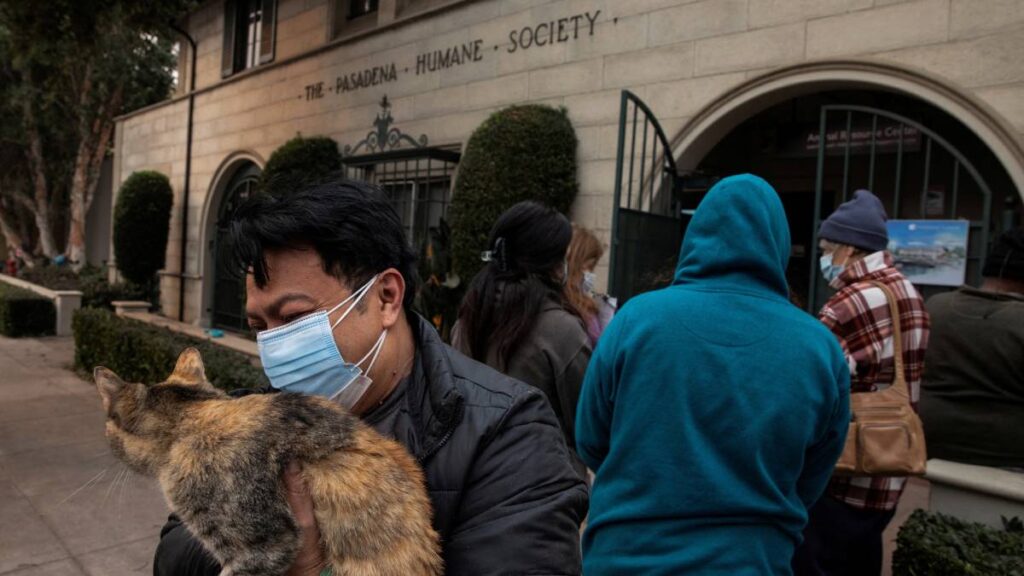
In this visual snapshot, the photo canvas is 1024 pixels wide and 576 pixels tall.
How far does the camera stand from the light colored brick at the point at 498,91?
25.1 feet

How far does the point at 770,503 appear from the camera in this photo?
1713 mm

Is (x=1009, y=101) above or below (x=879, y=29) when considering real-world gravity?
below

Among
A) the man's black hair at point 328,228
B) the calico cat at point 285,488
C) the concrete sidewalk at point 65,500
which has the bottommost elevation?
the concrete sidewalk at point 65,500

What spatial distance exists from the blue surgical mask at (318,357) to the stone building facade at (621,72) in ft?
12.7

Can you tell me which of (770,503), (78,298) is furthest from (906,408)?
(78,298)

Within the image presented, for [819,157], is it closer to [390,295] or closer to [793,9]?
[793,9]

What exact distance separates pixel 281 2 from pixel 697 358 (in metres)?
12.3

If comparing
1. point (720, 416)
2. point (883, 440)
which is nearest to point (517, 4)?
point (883, 440)

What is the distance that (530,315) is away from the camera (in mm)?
2832

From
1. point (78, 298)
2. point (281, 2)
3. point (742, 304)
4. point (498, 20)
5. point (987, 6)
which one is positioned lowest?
point (78, 298)

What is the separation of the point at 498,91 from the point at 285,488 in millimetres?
7178

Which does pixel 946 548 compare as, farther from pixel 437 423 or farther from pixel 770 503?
pixel 437 423

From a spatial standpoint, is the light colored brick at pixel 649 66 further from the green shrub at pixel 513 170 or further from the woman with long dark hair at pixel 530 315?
the woman with long dark hair at pixel 530 315

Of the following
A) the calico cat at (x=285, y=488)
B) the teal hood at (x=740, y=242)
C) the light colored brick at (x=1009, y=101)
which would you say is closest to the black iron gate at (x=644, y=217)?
the light colored brick at (x=1009, y=101)
